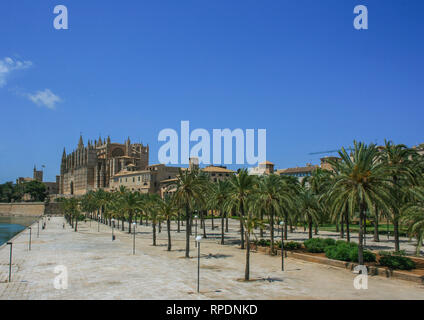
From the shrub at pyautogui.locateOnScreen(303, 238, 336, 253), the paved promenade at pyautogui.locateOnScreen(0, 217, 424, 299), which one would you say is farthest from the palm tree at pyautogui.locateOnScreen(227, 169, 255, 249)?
the shrub at pyautogui.locateOnScreen(303, 238, 336, 253)

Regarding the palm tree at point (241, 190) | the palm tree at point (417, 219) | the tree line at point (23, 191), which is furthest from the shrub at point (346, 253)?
the tree line at point (23, 191)

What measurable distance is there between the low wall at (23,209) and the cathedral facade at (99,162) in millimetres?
21294

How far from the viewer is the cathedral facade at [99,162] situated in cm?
14462

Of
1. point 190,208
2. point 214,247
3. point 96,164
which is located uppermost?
point 96,164

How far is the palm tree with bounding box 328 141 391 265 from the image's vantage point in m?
21.8

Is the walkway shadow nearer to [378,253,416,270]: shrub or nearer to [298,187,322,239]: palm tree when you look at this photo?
[298,187,322,239]: palm tree

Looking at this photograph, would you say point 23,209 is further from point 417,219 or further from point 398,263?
point 417,219

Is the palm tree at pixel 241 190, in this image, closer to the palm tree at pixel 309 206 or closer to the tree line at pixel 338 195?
the tree line at pixel 338 195

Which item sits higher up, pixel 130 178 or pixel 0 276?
pixel 130 178

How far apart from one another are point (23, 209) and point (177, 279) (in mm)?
138611
